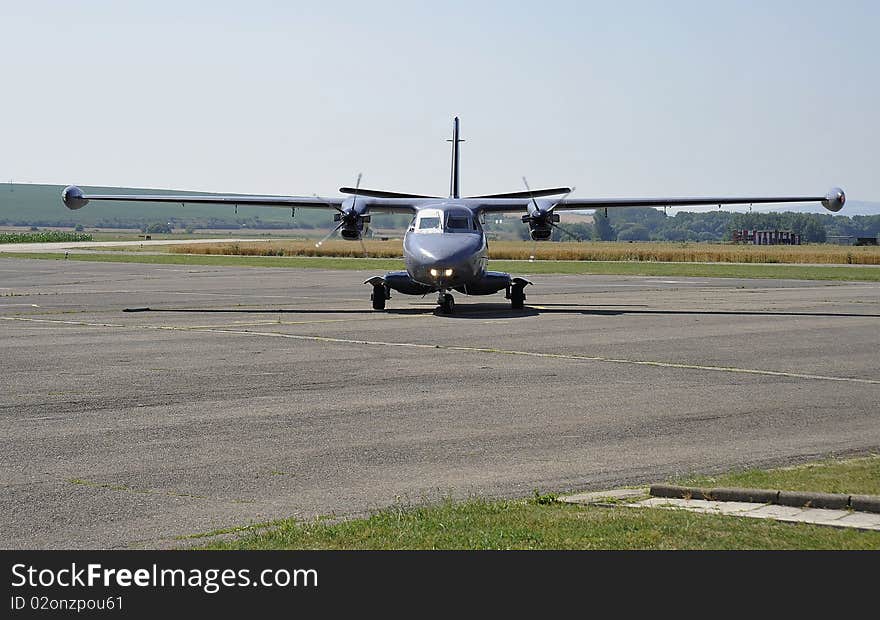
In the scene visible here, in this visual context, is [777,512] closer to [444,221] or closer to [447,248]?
[447,248]

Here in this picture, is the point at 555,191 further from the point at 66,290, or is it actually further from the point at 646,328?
the point at 66,290

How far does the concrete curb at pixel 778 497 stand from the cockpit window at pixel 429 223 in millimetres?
22275

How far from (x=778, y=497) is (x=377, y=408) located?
258 inches

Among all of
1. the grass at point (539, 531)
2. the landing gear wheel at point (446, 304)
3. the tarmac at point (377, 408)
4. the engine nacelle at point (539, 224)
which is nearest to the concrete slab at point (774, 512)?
the grass at point (539, 531)

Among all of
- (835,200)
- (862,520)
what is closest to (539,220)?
(835,200)

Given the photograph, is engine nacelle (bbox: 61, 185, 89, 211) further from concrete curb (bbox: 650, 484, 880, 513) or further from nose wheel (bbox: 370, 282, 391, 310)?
concrete curb (bbox: 650, 484, 880, 513)

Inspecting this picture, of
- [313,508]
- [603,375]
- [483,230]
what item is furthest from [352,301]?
[313,508]

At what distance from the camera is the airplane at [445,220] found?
101 ft

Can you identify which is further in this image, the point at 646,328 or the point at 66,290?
the point at 66,290

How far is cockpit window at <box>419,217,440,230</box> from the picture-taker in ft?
104

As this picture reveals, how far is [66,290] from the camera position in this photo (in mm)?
42969

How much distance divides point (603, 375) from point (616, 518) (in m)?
9.62

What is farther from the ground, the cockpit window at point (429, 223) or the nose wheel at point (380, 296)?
the cockpit window at point (429, 223)

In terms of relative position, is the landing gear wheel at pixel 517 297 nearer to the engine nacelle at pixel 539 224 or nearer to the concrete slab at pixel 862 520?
the engine nacelle at pixel 539 224
